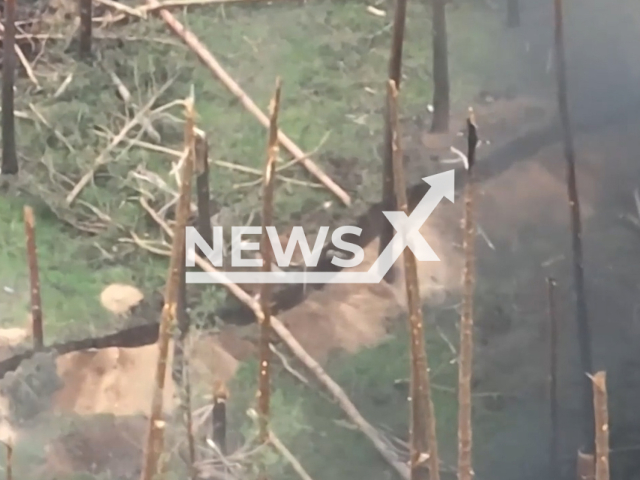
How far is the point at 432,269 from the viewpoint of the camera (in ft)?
2.54

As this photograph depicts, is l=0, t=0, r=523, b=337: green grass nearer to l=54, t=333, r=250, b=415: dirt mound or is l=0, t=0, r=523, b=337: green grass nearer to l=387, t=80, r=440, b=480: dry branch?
l=54, t=333, r=250, b=415: dirt mound

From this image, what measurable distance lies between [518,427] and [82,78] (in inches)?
23.4

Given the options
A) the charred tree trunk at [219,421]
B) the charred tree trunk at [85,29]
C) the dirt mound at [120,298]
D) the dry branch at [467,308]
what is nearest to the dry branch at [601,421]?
the dry branch at [467,308]

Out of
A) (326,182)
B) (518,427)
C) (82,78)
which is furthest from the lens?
(82,78)

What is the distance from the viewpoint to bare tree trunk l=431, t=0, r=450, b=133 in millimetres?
807

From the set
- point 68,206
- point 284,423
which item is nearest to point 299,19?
point 68,206

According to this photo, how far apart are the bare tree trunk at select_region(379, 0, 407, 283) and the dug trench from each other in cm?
1

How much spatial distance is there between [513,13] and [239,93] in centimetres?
28

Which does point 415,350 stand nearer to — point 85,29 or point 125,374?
point 125,374

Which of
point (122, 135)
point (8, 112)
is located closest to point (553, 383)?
point (122, 135)

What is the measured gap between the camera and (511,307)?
2.50 feet

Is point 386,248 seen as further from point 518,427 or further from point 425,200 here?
point 518,427

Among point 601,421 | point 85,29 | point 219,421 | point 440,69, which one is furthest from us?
point 85,29

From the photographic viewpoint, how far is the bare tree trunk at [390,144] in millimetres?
778
